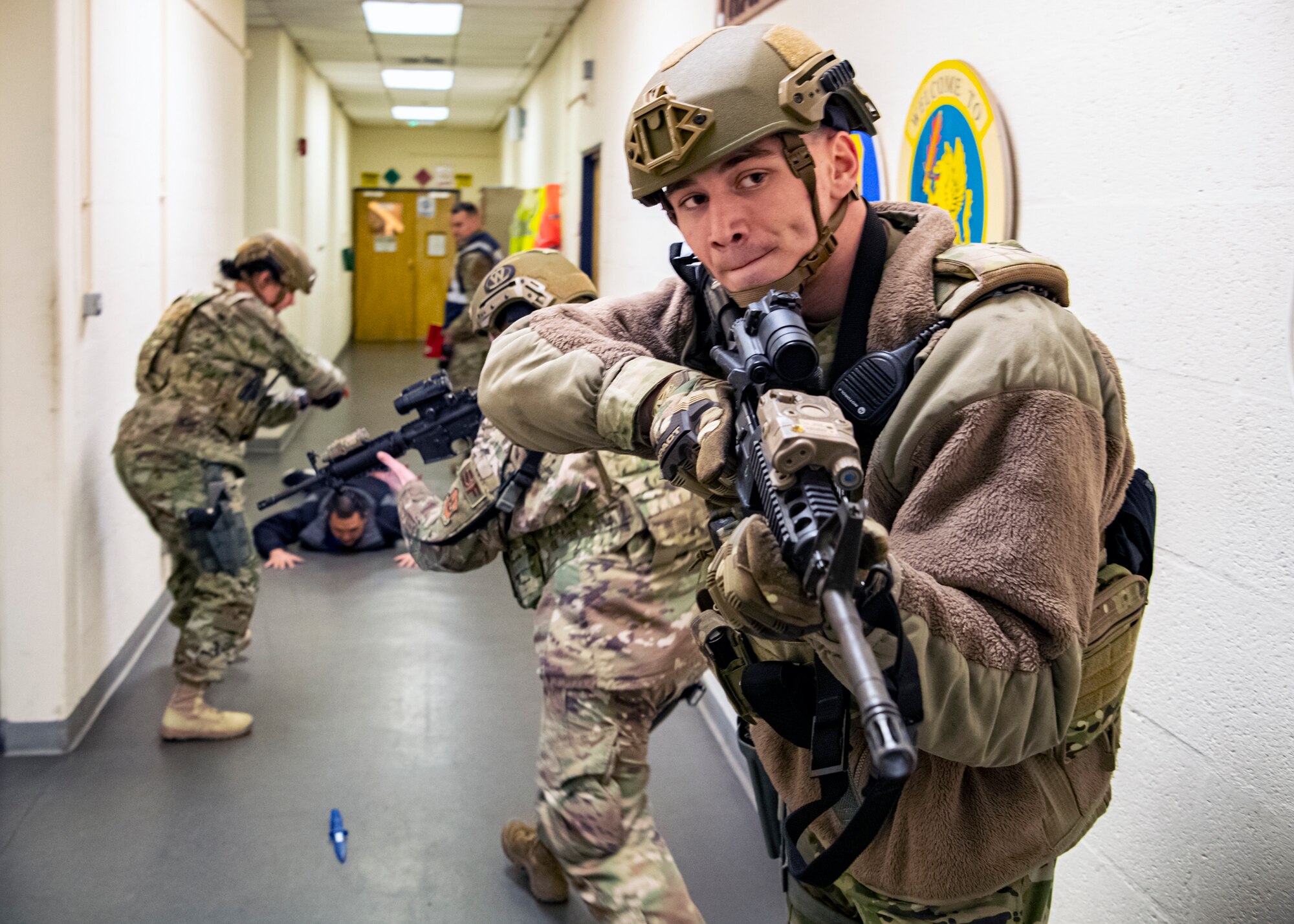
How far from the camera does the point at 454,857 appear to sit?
309 cm

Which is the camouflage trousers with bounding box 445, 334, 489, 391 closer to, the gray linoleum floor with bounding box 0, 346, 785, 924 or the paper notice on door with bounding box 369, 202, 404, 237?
the gray linoleum floor with bounding box 0, 346, 785, 924

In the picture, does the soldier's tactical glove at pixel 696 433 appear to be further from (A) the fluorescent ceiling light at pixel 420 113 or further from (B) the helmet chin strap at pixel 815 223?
(A) the fluorescent ceiling light at pixel 420 113

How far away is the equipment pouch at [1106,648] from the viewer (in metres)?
1.17

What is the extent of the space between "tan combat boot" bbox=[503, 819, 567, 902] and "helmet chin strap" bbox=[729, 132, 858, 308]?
2026mm

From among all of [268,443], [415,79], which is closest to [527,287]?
[268,443]

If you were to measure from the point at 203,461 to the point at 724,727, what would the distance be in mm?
2056

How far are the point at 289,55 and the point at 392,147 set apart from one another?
8.48m

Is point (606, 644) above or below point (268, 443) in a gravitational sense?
above

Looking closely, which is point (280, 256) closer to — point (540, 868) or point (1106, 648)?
point (540, 868)

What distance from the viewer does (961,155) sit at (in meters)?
2.28

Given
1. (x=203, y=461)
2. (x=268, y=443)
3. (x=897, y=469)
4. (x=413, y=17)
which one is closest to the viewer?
(x=897, y=469)

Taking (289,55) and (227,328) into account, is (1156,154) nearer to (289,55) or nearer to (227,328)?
(227,328)

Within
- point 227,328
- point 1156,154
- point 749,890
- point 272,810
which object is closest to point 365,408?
point 227,328

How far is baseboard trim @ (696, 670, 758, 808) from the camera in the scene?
352 centimetres
